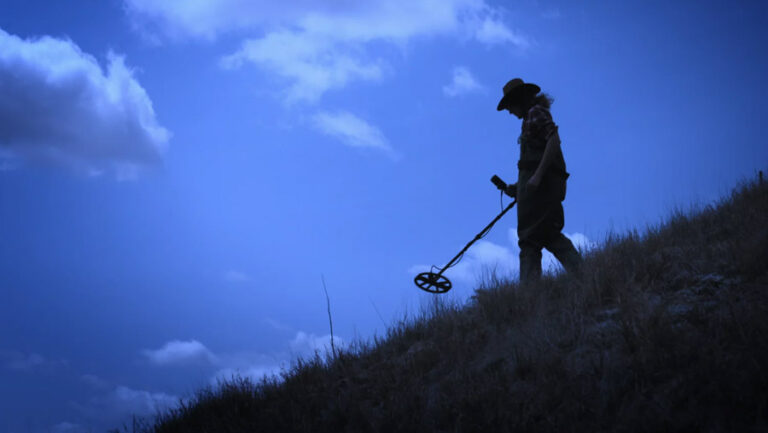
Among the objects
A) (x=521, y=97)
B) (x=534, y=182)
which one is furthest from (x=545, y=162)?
(x=521, y=97)

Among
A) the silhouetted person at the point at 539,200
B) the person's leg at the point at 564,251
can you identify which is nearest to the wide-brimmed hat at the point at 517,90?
the silhouetted person at the point at 539,200

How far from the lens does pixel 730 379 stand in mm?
3078

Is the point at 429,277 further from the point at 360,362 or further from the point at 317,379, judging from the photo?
the point at 317,379

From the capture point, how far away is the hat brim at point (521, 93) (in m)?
5.96

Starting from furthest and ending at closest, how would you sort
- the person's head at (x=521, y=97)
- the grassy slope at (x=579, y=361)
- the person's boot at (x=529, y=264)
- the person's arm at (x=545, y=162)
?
1. the person's head at (x=521, y=97)
2. the person's boot at (x=529, y=264)
3. the person's arm at (x=545, y=162)
4. the grassy slope at (x=579, y=361)

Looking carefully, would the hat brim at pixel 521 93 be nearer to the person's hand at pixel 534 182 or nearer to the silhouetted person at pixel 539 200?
the silhouetted person at pixel 539 200

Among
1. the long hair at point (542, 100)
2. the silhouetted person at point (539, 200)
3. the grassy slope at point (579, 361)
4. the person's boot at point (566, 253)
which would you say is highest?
the long hair at point (542, 100)

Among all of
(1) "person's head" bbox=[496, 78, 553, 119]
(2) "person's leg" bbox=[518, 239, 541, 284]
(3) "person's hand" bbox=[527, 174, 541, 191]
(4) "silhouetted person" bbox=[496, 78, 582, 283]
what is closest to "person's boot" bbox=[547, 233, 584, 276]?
(4) "silhouetted person" bbox=[496, 78, 582, 283]

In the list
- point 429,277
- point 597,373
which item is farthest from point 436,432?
point 429,277

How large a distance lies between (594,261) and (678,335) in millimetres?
1948

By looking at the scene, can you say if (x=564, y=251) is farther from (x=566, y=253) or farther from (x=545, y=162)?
(x=545, y=162)

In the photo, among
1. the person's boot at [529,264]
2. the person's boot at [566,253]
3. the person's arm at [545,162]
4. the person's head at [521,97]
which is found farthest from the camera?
the person's head at [521,97]

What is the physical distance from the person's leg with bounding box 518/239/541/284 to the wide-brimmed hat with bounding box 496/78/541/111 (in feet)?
4.93

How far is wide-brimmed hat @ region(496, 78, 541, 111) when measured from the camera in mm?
5961
